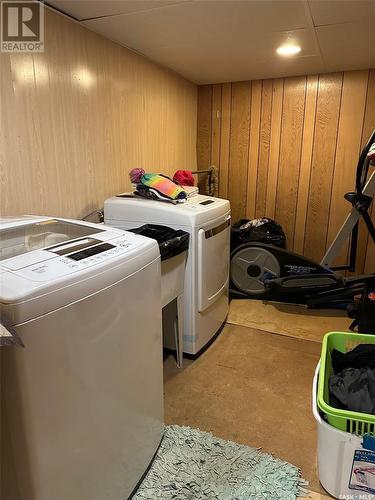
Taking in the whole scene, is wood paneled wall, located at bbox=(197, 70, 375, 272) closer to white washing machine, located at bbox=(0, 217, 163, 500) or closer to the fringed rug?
the fringed rug

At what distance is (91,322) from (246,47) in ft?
6.92

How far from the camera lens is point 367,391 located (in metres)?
1.28

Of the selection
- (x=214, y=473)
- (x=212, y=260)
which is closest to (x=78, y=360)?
(x=214, y=473)

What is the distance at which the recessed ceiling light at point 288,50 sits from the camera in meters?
2.28

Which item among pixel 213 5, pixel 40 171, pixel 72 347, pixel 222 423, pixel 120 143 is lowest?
pixel 222 423

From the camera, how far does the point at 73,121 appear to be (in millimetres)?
1923

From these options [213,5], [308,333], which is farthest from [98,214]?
[308,333]

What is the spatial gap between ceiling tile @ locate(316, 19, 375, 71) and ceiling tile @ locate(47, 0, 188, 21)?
0.97 meters

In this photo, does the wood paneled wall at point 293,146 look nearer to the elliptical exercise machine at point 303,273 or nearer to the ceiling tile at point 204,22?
the elliptical exercise machine at point 303,273

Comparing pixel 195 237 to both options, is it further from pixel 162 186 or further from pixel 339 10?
pixel 339 10

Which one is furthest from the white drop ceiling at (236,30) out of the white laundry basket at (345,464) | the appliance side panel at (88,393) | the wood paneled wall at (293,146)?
the white laundry basket at (345,464)

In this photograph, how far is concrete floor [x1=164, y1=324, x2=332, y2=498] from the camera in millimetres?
1579

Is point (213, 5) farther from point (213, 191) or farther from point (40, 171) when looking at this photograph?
point (213, 191)

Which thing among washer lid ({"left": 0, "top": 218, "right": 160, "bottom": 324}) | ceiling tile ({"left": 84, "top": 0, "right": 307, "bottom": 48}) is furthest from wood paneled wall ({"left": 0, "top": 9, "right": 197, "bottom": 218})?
washer lid ({"left": 0, "top": 218, "right": 160, "bottom": 324})
